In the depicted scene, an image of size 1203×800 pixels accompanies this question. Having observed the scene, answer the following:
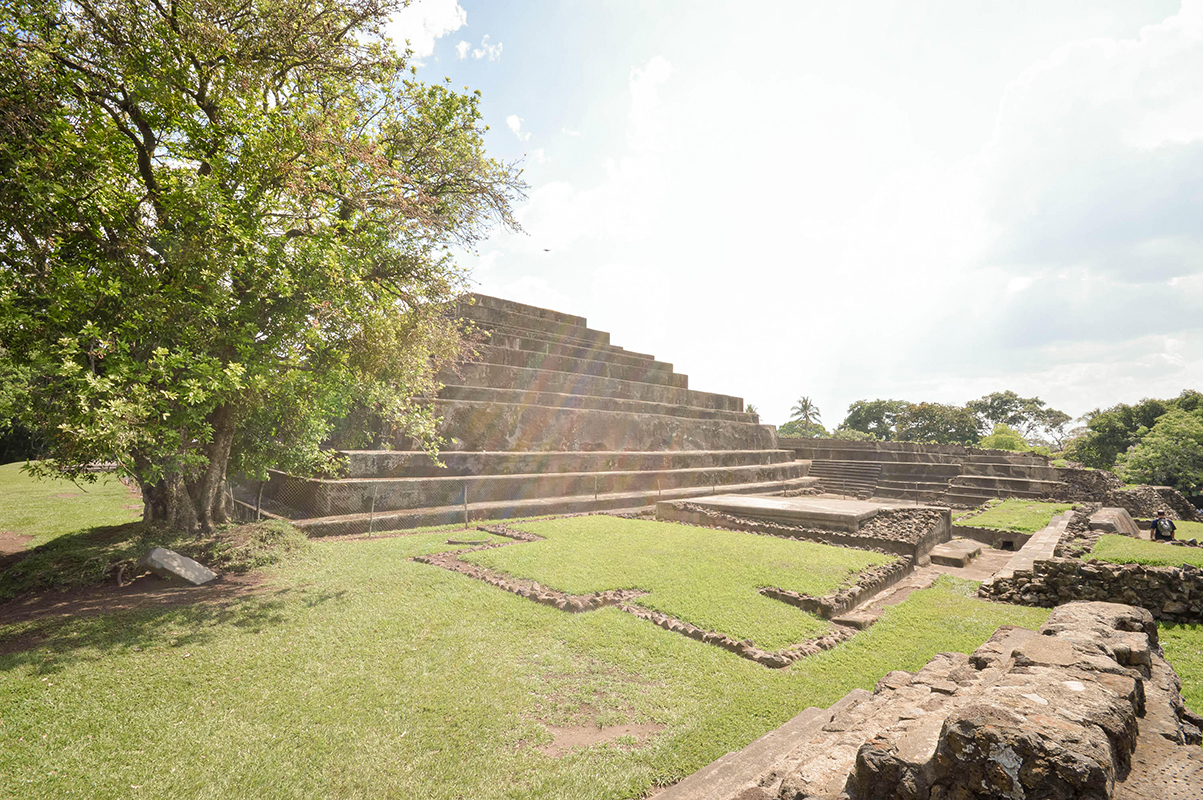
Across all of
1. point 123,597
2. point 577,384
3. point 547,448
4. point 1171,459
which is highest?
point 577,384

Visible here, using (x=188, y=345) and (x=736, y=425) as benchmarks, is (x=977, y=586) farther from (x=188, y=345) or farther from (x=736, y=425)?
(x=736, y=425)

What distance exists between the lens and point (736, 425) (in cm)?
2312

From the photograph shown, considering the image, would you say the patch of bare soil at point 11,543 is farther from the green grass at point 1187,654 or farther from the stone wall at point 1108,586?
the stone wall at point 1108,586

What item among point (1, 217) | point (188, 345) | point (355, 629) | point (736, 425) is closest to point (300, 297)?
point (188, 345)

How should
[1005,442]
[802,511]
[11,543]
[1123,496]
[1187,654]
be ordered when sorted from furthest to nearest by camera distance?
[1005,442] → [1123,496] → [802,511] → [11,543] → [1187,654]

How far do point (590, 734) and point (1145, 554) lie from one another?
9745 mm

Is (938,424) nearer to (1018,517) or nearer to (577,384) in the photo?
(1018,517)

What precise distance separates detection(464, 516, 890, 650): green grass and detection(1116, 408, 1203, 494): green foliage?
3589cm

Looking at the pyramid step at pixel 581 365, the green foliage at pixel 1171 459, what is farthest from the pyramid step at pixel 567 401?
the green foliage at pixel 1171 459

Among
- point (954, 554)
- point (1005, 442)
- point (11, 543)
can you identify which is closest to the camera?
point (11, 543)

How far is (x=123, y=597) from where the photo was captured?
6406 mm

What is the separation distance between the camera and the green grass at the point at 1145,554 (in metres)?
7.21

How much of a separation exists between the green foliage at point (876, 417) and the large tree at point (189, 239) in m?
73.5

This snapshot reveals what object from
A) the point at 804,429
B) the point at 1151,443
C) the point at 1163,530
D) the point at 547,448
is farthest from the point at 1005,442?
the point at 547,448
